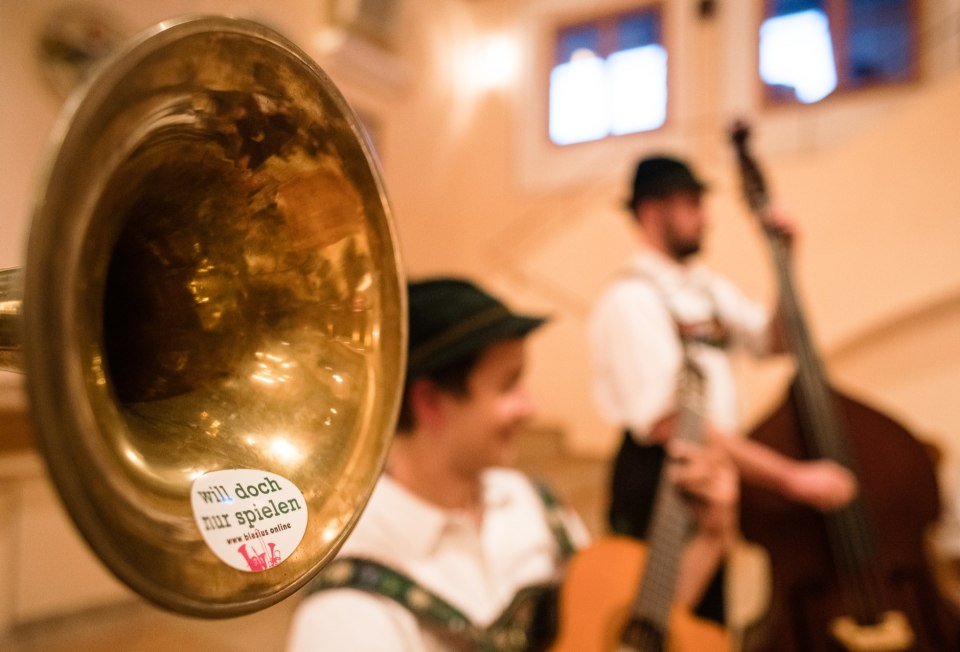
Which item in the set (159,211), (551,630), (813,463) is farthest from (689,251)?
(159,211)

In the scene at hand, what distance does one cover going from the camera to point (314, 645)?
62cm

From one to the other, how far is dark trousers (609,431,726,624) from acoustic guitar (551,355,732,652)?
371mm

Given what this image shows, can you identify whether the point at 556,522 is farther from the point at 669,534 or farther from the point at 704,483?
the point at 704,483

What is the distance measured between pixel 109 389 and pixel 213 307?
13 centimetres

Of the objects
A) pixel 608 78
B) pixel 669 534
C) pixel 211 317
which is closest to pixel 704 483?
pixel 669 534

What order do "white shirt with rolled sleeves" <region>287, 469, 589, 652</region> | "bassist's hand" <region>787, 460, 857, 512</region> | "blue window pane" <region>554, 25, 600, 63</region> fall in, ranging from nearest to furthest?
1. "white shirt with rolled sleeves" <region>287, 469, 589, 652</region>
2. "bassist's hand" <region>787, 460, 857, 512</region>
3. "blue window pane" <region>554, 25, 600, 63</region>

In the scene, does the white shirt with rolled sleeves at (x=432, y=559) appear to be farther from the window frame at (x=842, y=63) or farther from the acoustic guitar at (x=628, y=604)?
the window frame at (x=842, y=63)

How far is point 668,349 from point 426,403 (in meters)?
0.79

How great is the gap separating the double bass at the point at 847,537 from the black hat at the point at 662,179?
39 cm

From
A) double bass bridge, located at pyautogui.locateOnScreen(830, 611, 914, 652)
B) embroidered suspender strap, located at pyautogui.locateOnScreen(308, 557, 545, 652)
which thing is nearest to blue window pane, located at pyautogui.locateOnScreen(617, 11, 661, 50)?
double bass bridge, located at pyautogui.locateOnScreen(830, 611, 914, 652)

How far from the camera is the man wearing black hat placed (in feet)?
4.31

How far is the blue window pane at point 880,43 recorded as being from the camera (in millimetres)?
3758

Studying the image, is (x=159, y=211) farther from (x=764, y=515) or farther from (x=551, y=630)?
(x=764, y=515)

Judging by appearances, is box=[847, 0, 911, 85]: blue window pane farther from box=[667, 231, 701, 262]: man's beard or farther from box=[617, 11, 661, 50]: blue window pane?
box=[667, 231, 701, 262]: man's beard
